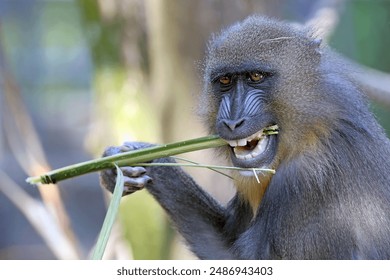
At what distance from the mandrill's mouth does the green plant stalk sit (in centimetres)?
8

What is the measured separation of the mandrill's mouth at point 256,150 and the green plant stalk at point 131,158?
85 millimetres

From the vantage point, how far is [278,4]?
533cm

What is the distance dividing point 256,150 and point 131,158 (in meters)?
0.54

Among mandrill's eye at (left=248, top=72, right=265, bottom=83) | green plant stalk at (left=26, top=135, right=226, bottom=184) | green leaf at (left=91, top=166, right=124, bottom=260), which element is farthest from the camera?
mandrill's eye at (left=248, top=72, right=265, bottom=83)

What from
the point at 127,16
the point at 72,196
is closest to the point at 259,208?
the point at 127,16

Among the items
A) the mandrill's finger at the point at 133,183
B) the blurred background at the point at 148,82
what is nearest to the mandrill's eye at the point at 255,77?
the mandrill's finger at the point at 133,183

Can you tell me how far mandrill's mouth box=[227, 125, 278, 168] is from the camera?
310 cm

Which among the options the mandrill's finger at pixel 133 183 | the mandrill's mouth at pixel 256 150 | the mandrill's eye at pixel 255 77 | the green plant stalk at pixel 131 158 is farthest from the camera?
the mandrill's finger at pixel 133 183

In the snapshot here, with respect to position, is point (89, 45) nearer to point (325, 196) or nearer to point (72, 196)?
point (325, 196)

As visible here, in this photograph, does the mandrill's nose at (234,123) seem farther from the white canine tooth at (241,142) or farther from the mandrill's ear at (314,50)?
the mandrill's ear at (314,50)

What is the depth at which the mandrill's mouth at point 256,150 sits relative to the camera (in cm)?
310

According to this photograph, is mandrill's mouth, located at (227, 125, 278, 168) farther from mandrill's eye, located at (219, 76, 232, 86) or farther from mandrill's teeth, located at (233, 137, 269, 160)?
mandrill's eye, located at (219, 76, 232, 86)

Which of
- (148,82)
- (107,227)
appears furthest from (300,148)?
(148,82)

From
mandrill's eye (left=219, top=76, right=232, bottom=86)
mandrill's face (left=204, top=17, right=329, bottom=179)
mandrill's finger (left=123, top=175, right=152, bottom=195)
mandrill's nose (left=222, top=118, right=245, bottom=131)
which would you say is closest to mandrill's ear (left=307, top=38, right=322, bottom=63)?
mandrill's face (left=204, top=17, right=329, bottom=179)
